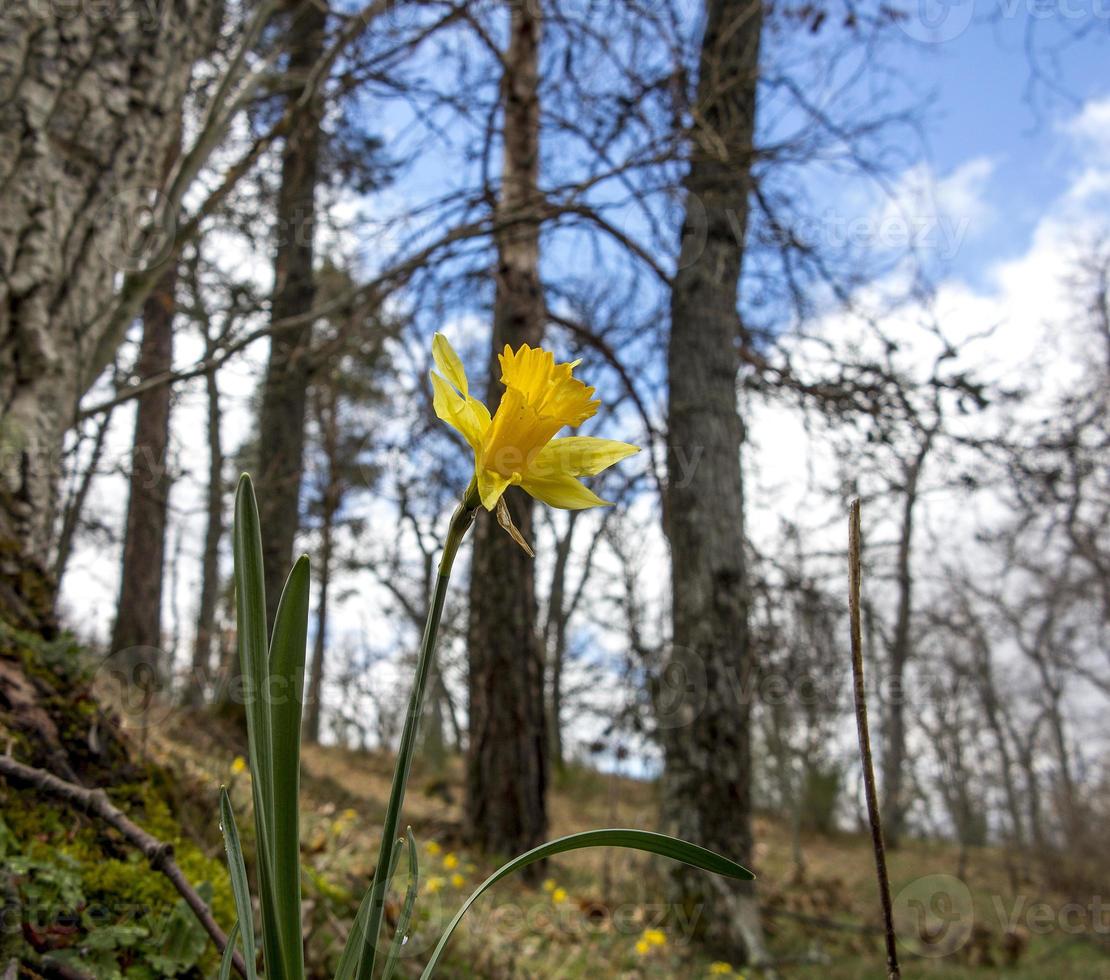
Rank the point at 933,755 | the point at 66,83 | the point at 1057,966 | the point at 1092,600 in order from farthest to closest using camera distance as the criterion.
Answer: the point at 933,755 → the point at 1092,600 → the point at 1057,966 → the point at 66,83

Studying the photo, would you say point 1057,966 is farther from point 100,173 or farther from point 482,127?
point 100,173

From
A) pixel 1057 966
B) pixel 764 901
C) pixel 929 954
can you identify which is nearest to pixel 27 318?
pixel 764 901

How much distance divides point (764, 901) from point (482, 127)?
211 inches

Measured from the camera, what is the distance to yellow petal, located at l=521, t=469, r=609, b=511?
2.30ft

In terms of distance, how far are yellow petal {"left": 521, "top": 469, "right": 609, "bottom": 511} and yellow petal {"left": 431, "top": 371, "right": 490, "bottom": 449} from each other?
0.20ft

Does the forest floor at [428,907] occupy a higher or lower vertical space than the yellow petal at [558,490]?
lower

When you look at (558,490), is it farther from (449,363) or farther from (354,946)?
(354,946)

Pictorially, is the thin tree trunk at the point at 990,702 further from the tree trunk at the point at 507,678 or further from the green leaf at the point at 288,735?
the green leaf at the point at 288,735

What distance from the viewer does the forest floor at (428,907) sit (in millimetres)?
1098

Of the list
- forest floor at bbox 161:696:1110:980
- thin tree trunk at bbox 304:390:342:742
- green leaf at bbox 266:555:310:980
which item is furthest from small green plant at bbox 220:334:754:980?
thin tree trunk at bbox 304:390:342:742

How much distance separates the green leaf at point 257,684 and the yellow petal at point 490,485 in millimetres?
181

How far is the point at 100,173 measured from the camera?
6.80 feet

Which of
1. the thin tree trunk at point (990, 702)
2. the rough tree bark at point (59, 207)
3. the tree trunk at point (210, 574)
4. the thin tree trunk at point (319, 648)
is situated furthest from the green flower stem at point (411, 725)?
the thin tree trunk at point (990, 702)

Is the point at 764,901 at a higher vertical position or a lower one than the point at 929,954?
higher
